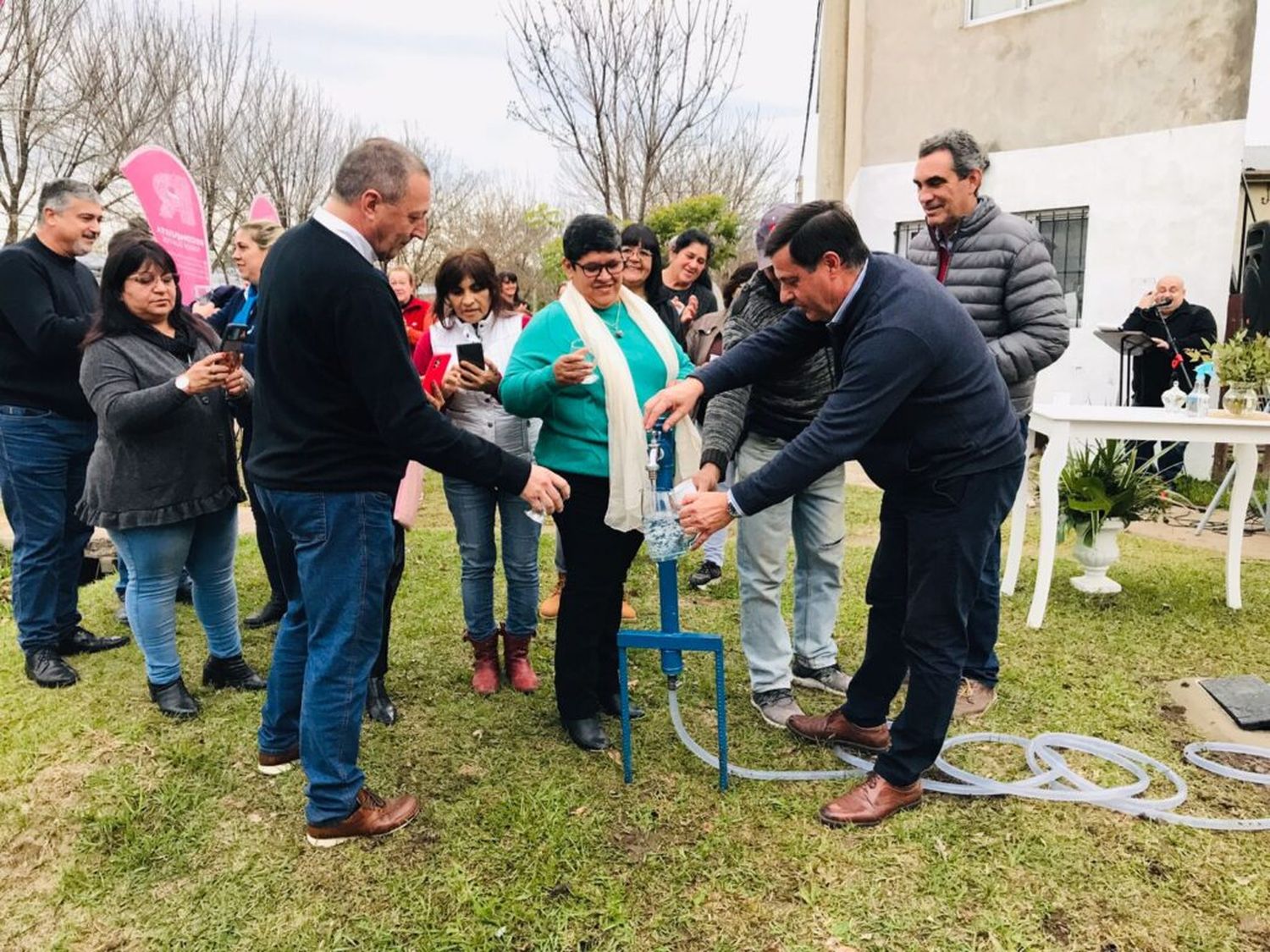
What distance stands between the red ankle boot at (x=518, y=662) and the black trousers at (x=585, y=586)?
47 centimetres

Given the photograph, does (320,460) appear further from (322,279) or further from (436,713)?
(436,713)

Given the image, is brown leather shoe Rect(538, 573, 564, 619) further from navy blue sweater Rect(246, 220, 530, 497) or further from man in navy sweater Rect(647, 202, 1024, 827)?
navy blue sweater Rect(246, 220, 530, 497)

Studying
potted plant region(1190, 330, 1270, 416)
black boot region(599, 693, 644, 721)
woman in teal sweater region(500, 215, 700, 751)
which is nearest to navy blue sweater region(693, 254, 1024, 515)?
A: woman in teal sweater region(500, 215, 700, 751)

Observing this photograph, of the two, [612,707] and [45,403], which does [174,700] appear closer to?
[45,403]

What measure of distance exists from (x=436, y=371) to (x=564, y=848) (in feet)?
6.55

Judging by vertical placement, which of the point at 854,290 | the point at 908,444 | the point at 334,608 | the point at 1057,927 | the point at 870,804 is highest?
the point at 854,290

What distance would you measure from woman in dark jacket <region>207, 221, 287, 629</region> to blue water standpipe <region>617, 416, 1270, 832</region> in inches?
63.9

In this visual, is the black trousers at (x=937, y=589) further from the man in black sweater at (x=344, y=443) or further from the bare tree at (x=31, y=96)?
the bare tree at (x=31, y=96)

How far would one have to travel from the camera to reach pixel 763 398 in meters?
3.40

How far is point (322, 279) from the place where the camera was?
2199mm

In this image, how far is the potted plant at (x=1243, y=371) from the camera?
465 centimetres

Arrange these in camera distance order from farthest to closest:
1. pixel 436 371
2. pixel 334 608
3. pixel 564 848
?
pixel 436 371 < pixel 564 848 < pixel 334 608

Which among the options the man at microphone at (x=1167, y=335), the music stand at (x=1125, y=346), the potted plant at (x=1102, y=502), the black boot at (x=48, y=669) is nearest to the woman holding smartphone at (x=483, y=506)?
A: the black boot at (x=48, y=669)

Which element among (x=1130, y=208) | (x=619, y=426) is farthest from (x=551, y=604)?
(x=1130, y=208)
